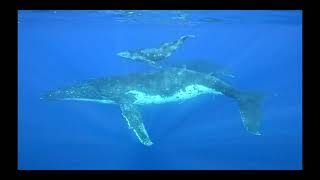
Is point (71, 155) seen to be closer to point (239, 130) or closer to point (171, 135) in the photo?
point (171, 135)

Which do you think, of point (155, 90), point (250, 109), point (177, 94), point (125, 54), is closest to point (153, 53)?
point (125, 54)

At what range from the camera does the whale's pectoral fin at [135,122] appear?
11030mm

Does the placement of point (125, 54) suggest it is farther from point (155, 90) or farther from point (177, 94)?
point (177, 94)

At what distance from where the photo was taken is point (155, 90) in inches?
482

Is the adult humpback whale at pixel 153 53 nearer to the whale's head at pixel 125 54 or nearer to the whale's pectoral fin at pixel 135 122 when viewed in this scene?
the whale's head at pixel 125 54

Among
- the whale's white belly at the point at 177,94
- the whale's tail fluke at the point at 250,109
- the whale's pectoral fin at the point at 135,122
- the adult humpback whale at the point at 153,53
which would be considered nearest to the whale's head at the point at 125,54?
the adult humpback whale at the point at 153,53

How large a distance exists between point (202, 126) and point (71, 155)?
17.8 ft

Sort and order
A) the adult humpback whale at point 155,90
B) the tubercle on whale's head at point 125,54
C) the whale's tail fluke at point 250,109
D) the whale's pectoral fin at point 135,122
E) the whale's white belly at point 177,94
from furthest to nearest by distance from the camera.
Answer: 1. the whale's white belly at point 177,94
2. the adult humpback whale at point 155,90
3. the whale's tail fluke at point 250,109
4. the tubercle on whale's head at point 125,54
5. the whale's pectoral fin at point 135,122

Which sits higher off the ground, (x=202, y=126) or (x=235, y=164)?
(x=202, y=126)

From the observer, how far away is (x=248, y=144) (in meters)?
13.6

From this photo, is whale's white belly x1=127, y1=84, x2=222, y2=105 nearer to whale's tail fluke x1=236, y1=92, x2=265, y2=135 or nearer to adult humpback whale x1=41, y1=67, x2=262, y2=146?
adult humpback whale x1=41, y1=67, x2=262, y2=146
